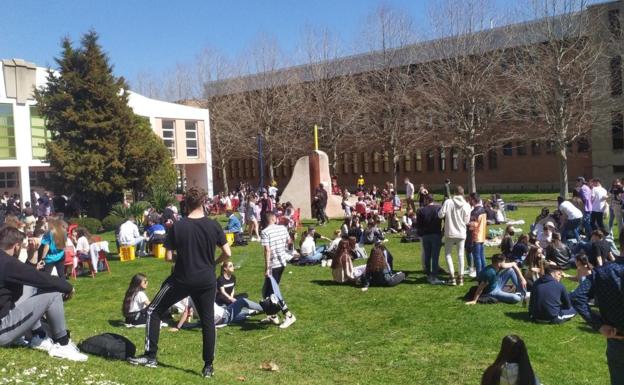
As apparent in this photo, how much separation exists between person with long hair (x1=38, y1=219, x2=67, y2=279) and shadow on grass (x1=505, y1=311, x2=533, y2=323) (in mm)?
7442

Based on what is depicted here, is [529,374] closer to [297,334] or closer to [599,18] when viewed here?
[297,334]

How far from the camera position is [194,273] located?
637 cm

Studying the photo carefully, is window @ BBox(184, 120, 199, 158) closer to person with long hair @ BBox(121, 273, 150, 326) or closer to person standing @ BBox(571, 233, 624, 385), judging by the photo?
person with long hair @ BBox(121, 273, 150, 326)

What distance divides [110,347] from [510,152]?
4839cm

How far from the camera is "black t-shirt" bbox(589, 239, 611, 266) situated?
12.1 metres

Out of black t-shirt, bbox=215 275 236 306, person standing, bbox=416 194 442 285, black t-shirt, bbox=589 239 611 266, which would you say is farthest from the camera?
person standing, bbox=416 194 442 285

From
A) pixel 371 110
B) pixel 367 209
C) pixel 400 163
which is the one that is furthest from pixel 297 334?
pixel 400 163

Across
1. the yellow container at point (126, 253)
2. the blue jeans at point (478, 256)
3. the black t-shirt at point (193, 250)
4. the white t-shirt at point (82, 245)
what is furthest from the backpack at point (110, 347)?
the yellow container at point (126, 253)

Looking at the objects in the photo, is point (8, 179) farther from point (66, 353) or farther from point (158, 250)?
point (66, 353)

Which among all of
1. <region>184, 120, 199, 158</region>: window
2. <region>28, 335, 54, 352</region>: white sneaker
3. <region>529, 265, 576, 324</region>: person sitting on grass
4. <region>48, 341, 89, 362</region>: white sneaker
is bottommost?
<region>529, 265, 576, 324</region>: person sitting on grass

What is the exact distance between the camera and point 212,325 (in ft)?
21.3

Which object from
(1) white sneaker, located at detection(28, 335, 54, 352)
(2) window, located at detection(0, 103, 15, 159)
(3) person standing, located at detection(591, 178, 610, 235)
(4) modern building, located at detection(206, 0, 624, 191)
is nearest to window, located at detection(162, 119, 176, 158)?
A: (4) modern building, located at detection(206, 0, 624, 191)

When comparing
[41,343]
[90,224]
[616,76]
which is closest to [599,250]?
[41,343]

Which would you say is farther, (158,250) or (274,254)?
(158,250)
